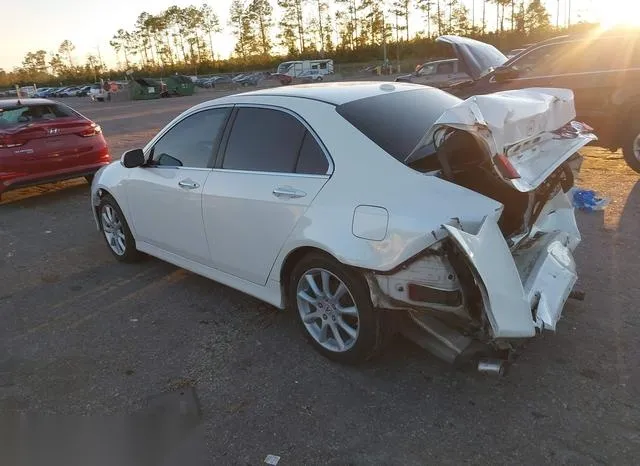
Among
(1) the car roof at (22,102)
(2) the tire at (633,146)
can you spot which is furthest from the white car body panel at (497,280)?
(1) the car roof at (22,102)

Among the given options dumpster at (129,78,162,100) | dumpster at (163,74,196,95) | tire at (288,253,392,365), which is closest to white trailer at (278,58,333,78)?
dumpster at (163,74,196,95)

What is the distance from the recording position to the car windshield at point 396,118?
3225mm

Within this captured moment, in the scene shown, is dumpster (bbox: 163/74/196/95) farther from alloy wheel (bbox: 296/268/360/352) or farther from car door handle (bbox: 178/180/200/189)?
alloy wheel (bbox: 296/268/360/352)

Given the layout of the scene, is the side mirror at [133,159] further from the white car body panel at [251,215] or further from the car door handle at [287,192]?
the car door handle at [287,192]

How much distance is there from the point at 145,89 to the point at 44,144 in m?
37.8

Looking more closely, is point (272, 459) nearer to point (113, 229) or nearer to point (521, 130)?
point (521, 130)

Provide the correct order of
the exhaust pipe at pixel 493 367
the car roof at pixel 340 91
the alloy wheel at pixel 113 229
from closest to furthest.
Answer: the exhaust pipe at pixel 493 367, the car roof at pixel 340 91, the alloy wheel at pixel 113 229

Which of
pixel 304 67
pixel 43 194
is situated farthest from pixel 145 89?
pixel 43 194

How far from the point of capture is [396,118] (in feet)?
11.5

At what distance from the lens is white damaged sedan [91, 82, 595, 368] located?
2.81 metres

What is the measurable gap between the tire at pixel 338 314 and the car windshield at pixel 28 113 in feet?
22.0

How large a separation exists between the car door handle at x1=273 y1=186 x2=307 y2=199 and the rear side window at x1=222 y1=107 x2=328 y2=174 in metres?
0.13

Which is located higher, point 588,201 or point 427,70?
point 427,70

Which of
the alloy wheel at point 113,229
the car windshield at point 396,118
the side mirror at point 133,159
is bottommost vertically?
the alloy wheel at point 113,229
